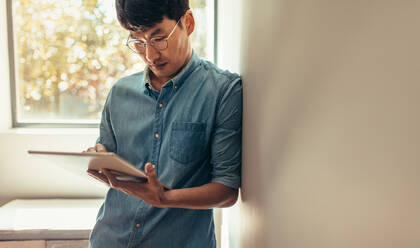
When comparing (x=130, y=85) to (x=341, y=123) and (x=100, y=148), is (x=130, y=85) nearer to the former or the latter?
(x=100, y=148)

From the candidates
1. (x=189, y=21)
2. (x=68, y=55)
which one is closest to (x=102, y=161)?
(x=189, y=21)

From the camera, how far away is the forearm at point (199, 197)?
3.43ft

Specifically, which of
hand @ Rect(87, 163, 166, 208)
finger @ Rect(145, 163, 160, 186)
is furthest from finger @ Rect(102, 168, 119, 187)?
finger @ Rect(145, 163, 160, 186)

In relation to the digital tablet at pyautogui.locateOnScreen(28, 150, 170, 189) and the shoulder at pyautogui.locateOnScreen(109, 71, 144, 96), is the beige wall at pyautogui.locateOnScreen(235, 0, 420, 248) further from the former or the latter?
the shoulder at pyautogui.locateOnScreen(109, 71, 144, 96)

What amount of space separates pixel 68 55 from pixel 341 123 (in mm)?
2120

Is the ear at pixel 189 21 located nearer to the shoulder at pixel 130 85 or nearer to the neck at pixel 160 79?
the neck at pixel 160 79

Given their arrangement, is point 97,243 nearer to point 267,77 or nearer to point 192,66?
point 192,66

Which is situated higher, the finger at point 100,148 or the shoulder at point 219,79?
the shoulder at point 219,79

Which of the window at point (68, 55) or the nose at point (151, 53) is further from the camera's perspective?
the window at point (68, 55)

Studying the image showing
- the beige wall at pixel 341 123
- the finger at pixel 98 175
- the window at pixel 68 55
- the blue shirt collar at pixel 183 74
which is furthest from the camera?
the window at pixel 68 55

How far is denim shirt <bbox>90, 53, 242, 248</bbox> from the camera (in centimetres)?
111

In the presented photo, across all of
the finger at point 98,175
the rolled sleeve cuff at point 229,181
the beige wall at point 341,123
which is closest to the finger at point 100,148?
the finger at point 98,175

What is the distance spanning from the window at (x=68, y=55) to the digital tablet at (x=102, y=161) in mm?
1349

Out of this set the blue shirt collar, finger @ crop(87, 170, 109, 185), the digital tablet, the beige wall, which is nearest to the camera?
the beige wall
